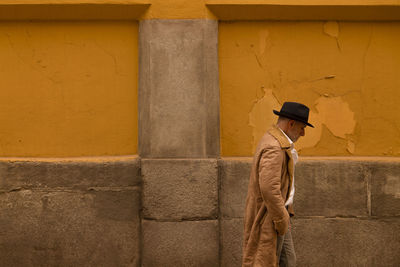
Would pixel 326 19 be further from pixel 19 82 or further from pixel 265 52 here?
pixel 19 82

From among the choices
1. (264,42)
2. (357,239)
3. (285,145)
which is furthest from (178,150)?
(357,239)

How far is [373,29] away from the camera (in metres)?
5.65

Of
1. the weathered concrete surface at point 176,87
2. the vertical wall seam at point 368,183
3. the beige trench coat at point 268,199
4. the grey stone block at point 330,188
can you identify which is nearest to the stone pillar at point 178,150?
the weathered concrete surface at point 176,87

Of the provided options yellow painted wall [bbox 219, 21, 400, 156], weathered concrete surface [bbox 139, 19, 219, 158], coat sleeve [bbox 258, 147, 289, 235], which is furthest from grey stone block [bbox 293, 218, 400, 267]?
coat sleeve [bbox 258, 147, 289, 235]

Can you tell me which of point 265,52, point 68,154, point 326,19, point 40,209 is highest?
point 326,19

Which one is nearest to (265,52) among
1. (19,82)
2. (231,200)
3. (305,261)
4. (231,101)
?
(231,101)

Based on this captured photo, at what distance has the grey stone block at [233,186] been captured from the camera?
5.45 metres

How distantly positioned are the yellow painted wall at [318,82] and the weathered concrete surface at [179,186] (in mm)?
425

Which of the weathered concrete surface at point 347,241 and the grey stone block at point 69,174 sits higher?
the grey stone block at point 69,174

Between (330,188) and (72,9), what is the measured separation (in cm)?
329

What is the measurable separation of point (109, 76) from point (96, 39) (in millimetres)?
419

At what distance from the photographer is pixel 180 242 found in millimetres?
5371

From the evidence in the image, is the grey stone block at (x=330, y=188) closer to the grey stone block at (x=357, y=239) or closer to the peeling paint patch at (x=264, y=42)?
the grey stone block at (x=357, y=239)

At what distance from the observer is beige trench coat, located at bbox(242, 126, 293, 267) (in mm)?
3781
